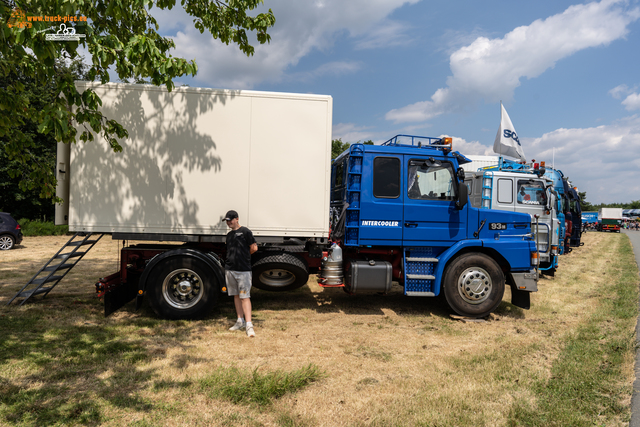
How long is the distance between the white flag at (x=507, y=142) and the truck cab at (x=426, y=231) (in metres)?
8.36

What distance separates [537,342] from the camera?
17.4 feet

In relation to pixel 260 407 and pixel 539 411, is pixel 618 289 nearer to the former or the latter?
pixel 539 411

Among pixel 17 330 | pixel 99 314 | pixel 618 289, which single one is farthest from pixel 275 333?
pixel 618 289

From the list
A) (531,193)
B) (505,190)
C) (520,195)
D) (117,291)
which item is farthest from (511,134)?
(117,291)

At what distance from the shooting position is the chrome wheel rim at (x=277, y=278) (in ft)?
20.7

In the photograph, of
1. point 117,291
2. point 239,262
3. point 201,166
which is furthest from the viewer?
point 117,291

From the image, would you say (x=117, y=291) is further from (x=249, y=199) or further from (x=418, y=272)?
(x=418, y=272)

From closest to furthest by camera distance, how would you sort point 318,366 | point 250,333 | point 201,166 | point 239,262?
point 318,366 < point 250,333 < point 239,262 < point 201,166

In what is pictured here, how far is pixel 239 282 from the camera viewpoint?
18.1 feet

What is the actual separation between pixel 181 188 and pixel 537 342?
18.0 feet

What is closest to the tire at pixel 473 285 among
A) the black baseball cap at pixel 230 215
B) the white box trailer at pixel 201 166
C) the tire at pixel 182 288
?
the white box trailer at pixel 201 166

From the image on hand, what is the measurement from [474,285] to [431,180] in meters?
1.86

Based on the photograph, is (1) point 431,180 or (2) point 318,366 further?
(1) point 431,180

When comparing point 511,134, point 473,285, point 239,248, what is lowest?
point 473,285
